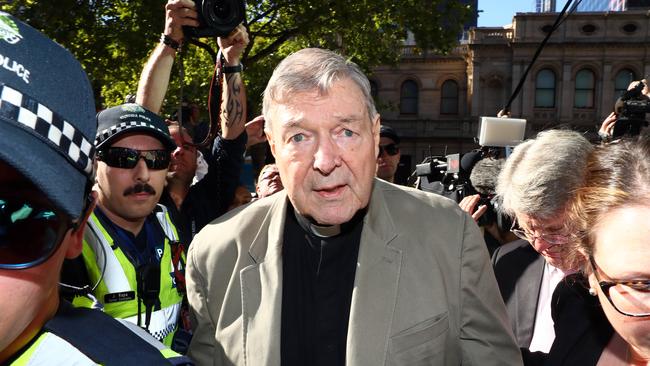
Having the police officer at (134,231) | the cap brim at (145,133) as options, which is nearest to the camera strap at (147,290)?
the police officer at (134,231)

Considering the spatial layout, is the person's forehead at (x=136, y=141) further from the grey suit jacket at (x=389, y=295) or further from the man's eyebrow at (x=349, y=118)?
the man's eyebrow at (x=349, y=118)

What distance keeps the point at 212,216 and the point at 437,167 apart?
273 cm

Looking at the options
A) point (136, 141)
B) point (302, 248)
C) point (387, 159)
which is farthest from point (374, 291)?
point (387, 159)

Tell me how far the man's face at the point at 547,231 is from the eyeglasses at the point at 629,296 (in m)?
0.72

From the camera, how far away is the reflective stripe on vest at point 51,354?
88cm

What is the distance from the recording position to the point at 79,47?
11.0 metres

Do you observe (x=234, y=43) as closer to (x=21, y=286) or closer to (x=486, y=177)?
(x=486, y=177)

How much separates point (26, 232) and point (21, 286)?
0.25 ft

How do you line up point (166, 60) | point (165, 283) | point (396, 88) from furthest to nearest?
1. point (396, 88)
2. point (166, 60)
3. point (165, 283)

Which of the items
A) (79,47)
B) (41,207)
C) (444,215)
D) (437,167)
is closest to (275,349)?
(444,215)

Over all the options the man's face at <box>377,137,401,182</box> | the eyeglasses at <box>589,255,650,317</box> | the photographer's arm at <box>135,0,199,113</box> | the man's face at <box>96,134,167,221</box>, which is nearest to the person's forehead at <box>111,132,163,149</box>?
the man's face at <box>96,134,167,221</box>

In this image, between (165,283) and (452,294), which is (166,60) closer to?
(165,283)

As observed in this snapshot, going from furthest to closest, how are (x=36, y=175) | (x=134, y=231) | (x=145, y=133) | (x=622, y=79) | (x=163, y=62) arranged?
(x=622, y=79) → (x=163, y=62) → (x=145, y=133) → (x=134, y=231) → (x=36, y=175)

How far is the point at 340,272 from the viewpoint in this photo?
1.82 m
